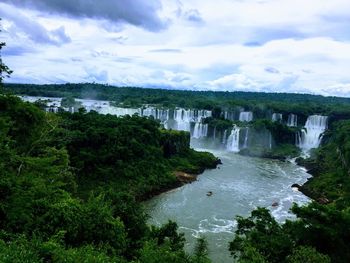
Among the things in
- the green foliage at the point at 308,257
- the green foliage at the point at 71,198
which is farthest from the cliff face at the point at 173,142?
the green foliage at the point at 308,257

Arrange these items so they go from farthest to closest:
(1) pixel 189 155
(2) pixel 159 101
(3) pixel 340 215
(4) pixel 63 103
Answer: (2) pixel 159 101 < (4) pixel 63 103 < (1) pixel 189 155 < (3) pixel 340 215

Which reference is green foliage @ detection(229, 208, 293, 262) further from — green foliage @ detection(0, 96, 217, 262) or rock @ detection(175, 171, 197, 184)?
rock @ detection(175, 171, 197, 184)

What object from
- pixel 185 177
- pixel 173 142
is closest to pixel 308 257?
pixel 185 177

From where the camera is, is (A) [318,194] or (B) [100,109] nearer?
(A) [318,194]

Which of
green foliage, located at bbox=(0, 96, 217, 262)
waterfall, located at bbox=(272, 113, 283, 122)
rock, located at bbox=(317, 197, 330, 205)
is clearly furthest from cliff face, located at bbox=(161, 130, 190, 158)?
waterfall, located at bbox=(272, 113, 283, 122)

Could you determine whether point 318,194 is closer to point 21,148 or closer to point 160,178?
point 160,178

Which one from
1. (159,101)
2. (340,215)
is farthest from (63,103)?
(340,215)

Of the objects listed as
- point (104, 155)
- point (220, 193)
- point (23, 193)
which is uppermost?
point (23, 193)

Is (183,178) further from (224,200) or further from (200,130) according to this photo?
(200,130)
